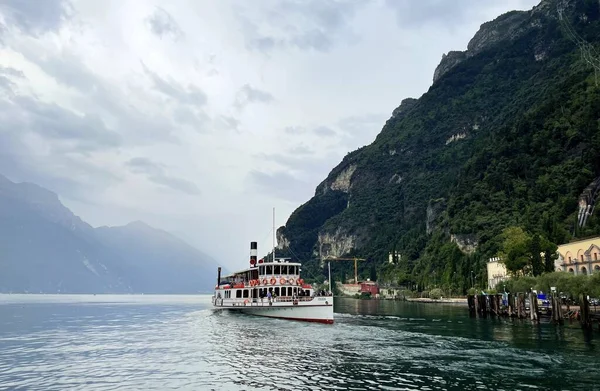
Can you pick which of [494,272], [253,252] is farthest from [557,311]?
[494,272]

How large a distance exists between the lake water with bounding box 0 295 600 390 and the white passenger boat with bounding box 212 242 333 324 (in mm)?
9078

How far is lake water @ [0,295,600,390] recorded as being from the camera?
2797 cm

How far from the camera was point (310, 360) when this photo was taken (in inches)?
1395

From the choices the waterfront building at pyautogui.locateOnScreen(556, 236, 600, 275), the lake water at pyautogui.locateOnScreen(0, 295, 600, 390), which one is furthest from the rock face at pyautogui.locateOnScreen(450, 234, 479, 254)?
the lake water at pyautogui.locateOnScreen(0, 295, 600, 390)

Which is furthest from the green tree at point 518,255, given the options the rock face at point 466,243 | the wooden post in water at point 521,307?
the rock face at point 466,243

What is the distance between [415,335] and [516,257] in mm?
53216

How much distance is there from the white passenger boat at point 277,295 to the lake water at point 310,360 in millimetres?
9078

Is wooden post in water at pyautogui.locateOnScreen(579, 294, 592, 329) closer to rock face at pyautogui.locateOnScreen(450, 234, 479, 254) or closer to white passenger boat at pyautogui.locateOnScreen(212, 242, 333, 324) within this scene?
white passenger boat at pyautogui.locateOnScreen(212, 242, 333, 324)

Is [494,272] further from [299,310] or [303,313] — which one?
[303,313]

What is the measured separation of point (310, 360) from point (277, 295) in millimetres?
41481

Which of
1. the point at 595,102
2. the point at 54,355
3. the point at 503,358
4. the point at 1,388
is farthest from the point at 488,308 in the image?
the point at 595,102

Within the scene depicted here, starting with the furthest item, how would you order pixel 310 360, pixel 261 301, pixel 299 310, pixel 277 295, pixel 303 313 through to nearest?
pixel 277 295 < pixel 261 301 < pixel 299 310 < pixel 303 313 < pixel 310 360

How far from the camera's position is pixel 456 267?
165000 mm

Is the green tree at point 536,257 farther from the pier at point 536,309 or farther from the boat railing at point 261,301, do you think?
the boat railing at point 261,301
